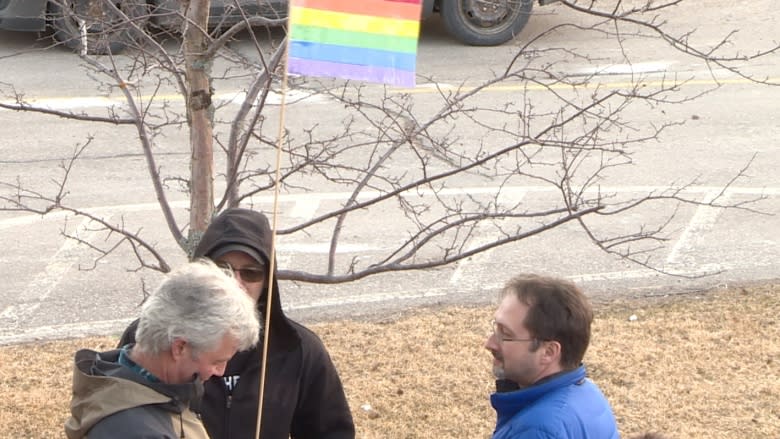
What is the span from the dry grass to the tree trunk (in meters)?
1.69

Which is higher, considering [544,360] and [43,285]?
[544,360]

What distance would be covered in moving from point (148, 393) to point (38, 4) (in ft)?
35.2

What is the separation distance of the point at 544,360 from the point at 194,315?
990 millimetres

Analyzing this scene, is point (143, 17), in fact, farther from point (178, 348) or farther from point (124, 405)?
point (124, 405)

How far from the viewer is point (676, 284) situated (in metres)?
7.57

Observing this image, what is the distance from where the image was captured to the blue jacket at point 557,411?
3027 millimetres

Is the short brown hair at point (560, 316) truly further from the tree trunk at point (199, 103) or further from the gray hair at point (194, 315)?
the tree trunk at point (199, 103)

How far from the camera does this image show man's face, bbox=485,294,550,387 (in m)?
3.17

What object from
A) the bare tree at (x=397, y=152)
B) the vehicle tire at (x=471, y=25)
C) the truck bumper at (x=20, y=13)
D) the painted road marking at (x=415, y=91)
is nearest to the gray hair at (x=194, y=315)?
the bare tree at (x=397, y=152)

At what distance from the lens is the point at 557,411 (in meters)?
3.05

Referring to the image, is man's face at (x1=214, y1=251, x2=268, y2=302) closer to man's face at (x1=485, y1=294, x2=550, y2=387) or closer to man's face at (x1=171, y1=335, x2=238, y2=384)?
man's face at (x1=171, y1=335, x2=238, y2=384)

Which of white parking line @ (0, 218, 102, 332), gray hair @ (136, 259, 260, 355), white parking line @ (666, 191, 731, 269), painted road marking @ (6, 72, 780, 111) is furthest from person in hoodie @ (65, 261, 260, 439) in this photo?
painted road marking @ (6, 72, 780, 111)

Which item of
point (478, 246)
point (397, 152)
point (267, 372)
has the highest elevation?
point (267, 372)

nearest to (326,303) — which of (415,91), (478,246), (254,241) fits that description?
(478,246)
